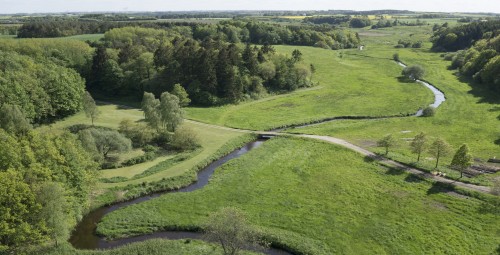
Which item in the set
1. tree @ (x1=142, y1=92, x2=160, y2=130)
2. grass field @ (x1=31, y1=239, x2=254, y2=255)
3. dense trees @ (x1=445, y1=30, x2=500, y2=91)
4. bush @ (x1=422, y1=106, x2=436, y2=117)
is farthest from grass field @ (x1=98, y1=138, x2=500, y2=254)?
dense trees @ (x1=445, y1=30, x2=500, y2=91)

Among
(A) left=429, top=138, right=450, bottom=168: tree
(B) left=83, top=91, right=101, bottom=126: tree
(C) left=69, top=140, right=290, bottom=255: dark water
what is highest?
(B) left=83, top=91, right=101, bottom=126: tree

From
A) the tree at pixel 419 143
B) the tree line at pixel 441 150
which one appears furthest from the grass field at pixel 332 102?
the tree at pixel 419 143

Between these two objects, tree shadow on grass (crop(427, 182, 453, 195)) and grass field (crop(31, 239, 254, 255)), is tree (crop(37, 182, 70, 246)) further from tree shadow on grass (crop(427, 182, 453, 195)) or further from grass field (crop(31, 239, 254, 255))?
tree shadow on grass (crop(427, 182, 453, 195))

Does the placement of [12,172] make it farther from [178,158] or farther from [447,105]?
[447,105]

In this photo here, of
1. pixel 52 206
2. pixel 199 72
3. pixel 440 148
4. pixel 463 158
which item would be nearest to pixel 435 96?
pixel 440 148

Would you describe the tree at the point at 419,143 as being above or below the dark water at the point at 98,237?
above

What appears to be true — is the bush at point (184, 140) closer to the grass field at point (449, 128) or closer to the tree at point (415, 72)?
the grass field at point (449, 128)

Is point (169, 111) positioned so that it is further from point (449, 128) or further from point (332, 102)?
point (449, 128)
